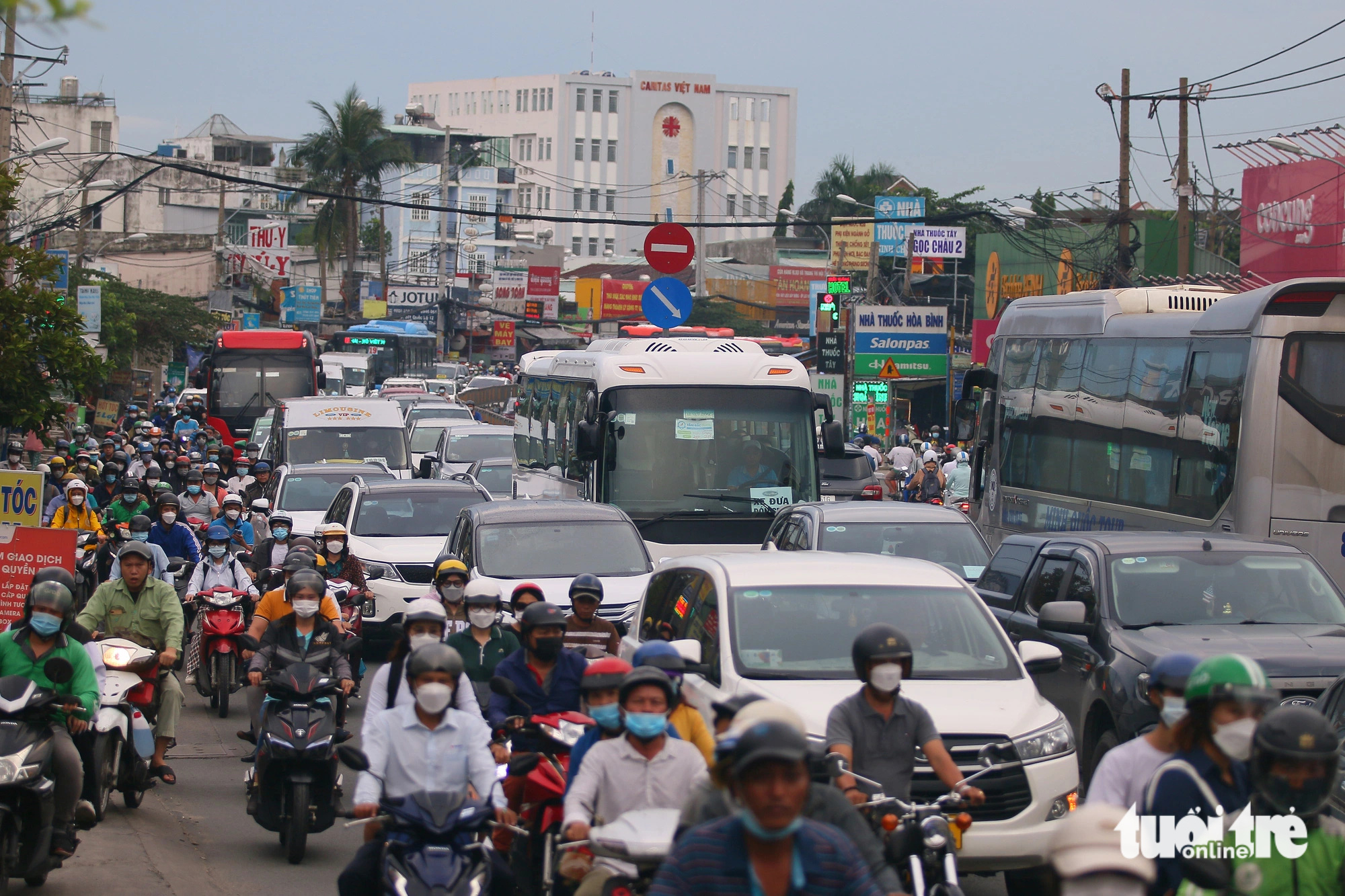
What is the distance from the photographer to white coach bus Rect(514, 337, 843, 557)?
15.4 meters

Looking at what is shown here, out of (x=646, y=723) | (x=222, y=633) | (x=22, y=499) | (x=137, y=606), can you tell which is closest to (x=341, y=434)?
(x=22, y=499)

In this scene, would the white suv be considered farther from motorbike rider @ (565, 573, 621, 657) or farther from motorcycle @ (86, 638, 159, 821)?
motorcycle @ (86, 638, 159, 821)

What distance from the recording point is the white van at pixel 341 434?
77.5 ft

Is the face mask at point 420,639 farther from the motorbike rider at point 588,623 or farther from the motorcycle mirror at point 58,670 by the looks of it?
the motorcycle mirror at point 58,670

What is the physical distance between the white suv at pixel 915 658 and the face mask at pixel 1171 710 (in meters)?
1.62

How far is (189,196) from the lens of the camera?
3529 inches

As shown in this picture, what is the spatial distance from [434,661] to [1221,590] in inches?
206

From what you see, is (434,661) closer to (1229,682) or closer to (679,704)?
(679,704)

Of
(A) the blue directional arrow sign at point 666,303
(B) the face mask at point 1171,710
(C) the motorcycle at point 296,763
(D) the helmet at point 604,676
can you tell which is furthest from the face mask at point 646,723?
(A) the blue directional arrow sign at point 666,303

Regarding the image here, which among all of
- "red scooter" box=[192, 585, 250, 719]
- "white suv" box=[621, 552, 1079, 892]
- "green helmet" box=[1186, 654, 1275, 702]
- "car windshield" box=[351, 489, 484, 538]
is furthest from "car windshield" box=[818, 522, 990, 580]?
"green helmet" box=[1186, 654, 1275, 702]

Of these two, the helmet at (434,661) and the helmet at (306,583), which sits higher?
the helmet at (434,661)

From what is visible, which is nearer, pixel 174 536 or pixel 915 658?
pixel 915 658

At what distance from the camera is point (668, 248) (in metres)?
19.9

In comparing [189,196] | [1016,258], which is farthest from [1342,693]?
[189,196]
